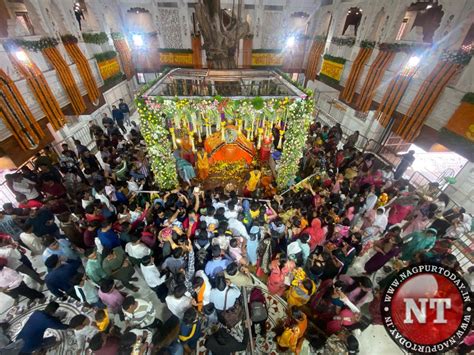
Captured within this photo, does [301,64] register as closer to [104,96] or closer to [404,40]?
[404,40]

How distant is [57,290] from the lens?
4391 millimetres

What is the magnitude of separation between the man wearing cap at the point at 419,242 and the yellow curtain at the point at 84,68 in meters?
14.8

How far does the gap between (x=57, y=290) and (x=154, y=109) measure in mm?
4813

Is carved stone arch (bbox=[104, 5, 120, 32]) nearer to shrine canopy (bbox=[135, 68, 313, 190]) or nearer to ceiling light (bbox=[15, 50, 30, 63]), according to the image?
ceiling light (bbox=[15, 50, 30, 63])

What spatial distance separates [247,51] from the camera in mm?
17031

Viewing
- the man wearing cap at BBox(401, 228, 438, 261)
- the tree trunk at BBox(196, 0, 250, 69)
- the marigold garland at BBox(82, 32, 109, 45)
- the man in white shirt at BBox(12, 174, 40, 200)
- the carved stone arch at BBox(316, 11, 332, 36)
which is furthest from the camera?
the carved stone arch at BBox(316, 11, 332, 36)

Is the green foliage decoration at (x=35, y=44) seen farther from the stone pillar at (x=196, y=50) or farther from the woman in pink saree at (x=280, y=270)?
the woman in pink saree at (x=280, y=270)

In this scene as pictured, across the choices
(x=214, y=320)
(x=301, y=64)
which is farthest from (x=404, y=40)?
(x=214, y=320)

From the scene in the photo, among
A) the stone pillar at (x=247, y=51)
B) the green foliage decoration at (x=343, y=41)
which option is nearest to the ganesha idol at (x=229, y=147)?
the green foliage decoration at (x=343, y=41)

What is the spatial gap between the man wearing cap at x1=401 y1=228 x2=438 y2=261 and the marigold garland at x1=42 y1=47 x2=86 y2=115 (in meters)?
14.1

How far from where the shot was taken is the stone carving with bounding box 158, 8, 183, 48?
15.4 meters

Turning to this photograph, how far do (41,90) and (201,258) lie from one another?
963 centimetres

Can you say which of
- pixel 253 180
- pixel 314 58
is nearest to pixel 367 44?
pixel 314 58

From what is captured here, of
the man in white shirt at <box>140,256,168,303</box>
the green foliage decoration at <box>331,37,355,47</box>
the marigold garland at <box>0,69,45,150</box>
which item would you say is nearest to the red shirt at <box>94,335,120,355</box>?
the man in white shirt at <box>140,256,168,303</box>
